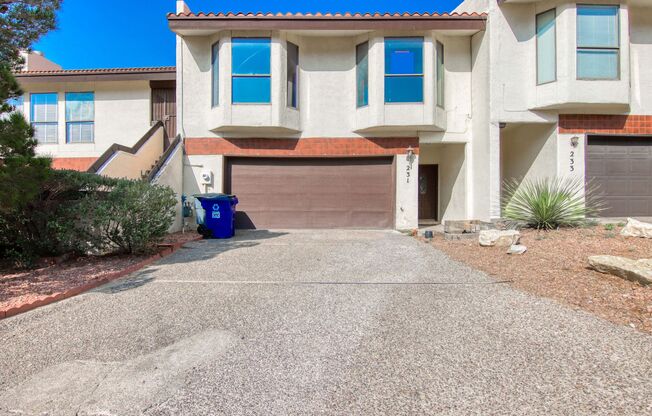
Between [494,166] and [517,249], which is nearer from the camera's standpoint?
[517,249]

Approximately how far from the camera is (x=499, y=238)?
6.96 m

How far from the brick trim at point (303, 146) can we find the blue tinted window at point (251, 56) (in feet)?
6.46

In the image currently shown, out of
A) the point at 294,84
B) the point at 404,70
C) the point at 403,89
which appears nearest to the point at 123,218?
the point at 294,84

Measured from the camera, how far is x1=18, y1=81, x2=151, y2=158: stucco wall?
40.7 ft

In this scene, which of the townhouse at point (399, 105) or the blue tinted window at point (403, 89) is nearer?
the townhouse at point (399, 105)

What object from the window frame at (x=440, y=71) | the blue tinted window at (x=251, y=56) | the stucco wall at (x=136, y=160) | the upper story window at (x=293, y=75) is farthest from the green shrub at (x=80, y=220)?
the window frame at (x=440, y=71)

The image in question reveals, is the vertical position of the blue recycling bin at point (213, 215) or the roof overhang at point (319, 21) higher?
the roof overhang at point (319, 21)

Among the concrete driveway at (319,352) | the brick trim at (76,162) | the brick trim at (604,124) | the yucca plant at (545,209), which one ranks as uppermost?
the brick trim at (604,124)

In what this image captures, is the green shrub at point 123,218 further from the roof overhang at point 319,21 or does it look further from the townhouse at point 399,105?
the roof overhang at point 319,21

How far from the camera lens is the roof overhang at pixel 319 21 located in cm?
973

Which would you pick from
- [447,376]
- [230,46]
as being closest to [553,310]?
[447,376]

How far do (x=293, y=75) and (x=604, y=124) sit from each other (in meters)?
8.95

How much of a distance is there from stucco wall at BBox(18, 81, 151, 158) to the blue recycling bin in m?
5.38

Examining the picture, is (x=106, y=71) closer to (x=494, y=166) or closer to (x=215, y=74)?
(x=215, y=74)
